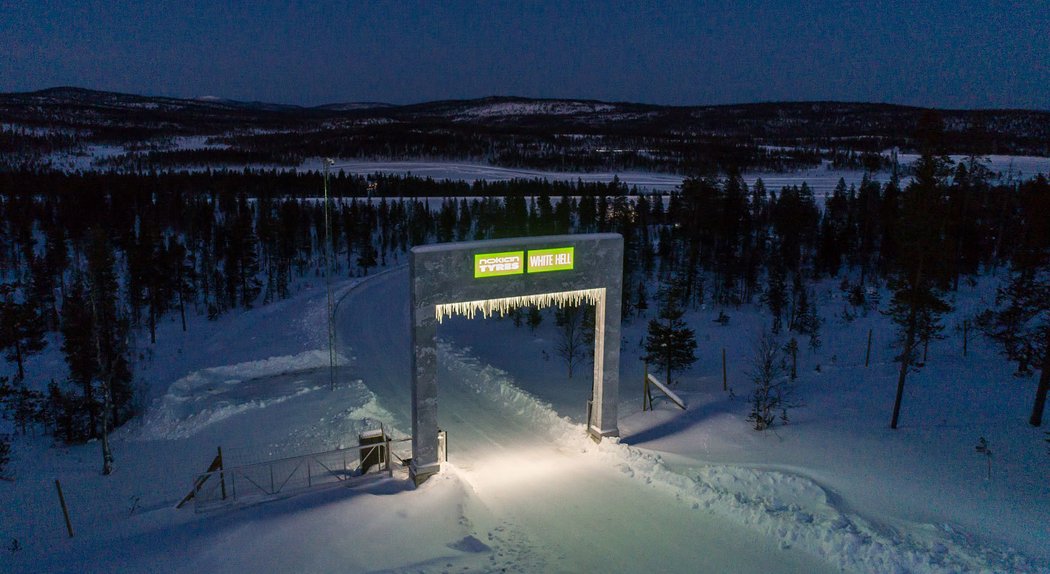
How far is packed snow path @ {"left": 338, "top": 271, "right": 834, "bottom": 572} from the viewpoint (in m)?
11.1

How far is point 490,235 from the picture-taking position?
8456 cm

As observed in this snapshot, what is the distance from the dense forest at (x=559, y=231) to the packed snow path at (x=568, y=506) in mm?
9899

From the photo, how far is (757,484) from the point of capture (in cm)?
1356

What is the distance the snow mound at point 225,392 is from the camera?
23.0 m

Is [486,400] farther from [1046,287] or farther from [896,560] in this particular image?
[1046,287]

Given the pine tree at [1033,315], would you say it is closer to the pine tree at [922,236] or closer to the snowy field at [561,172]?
the pine tree at [922,236]

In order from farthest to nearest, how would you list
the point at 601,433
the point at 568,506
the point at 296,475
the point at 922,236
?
the point at 922,236
the point at 601,433
the point at 296,475
the point at 568,506

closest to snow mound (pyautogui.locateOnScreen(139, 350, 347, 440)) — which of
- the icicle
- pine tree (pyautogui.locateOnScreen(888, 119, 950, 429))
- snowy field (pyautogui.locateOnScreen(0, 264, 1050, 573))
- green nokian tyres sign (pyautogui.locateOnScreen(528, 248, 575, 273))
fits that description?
snowy field (pyautogui.locateOnScreen(0, 264, 1050, 573))

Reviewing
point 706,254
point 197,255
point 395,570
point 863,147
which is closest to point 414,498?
point 395,570

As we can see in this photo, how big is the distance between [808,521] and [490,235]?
244ft

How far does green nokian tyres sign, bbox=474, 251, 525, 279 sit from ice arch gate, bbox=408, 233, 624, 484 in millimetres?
24

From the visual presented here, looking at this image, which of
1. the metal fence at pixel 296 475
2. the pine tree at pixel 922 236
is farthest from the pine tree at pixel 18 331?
the pine tree at pixel 922 236

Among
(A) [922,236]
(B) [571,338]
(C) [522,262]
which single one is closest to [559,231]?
(B) [571,338]

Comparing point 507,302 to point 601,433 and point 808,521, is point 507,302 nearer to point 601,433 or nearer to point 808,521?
point 601,433
